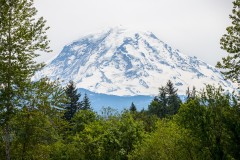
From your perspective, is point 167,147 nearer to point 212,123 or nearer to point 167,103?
point 212,123

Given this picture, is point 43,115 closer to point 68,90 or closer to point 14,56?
point 14,56

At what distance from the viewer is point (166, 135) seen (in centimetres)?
3656

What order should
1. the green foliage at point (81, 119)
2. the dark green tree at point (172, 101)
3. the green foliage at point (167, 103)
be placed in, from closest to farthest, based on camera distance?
the green foliage at point (81, 119), the dark green tree at point (172, 101), the green foliage at point (167, 103)

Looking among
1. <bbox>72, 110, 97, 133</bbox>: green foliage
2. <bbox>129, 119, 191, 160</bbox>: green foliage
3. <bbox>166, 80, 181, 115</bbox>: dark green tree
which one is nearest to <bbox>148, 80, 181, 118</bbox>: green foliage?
<bbox>166, 80, 181, 115</bbox>: dark green tree

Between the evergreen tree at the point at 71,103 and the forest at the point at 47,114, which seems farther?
the evergreen tree at the point at 71,103

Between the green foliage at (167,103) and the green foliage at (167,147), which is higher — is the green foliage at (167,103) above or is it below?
above

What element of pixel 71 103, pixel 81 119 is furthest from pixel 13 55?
pixel 71 103

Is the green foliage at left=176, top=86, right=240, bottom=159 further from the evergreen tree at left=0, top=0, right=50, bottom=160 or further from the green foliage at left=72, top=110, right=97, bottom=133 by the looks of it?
the green foliage at left=72, top=110, right=97, bottom=133

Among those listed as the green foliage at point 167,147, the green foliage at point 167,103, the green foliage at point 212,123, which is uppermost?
the green foliage at point 167,103

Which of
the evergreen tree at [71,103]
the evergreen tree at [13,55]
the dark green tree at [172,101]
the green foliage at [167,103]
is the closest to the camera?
the evergreen tree at [13,55]

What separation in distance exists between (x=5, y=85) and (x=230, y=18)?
15892 mm

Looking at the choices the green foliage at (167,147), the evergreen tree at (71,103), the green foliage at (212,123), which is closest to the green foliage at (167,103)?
the evergreen tree at (71,103)

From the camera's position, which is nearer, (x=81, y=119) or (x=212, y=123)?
(x=212, y=123)

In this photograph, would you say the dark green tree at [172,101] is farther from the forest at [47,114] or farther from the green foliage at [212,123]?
the green foliage at [212,123]
